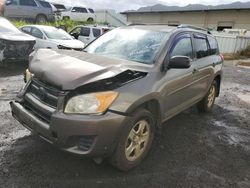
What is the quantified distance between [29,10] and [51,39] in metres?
9.71

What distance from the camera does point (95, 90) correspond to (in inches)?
128

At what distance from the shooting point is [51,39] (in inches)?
486

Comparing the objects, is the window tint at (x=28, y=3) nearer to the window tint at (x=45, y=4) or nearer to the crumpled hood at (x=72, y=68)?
the window tint at (x=45, y=4)

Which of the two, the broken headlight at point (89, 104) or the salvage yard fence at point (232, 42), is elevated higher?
the broken headlight at point (89, 104)

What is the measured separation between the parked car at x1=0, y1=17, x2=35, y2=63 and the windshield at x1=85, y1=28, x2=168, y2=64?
203 inches

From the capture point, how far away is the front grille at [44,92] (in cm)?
336

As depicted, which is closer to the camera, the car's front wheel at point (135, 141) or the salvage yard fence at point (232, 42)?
the car's front wheel at point (135, 141)

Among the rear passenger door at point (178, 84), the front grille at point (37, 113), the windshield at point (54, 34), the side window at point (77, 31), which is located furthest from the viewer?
the side window at point (77, 31)

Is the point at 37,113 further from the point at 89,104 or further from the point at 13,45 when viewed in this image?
the point at 13,45

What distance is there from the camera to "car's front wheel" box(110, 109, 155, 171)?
11.2 ft

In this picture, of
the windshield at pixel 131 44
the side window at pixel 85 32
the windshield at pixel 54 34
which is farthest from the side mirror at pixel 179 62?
the side window at pixel 85 32

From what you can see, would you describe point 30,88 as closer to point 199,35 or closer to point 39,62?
point 39,62

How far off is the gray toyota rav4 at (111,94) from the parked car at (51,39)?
746cm

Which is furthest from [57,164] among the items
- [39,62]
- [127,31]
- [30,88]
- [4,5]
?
[4,5]
